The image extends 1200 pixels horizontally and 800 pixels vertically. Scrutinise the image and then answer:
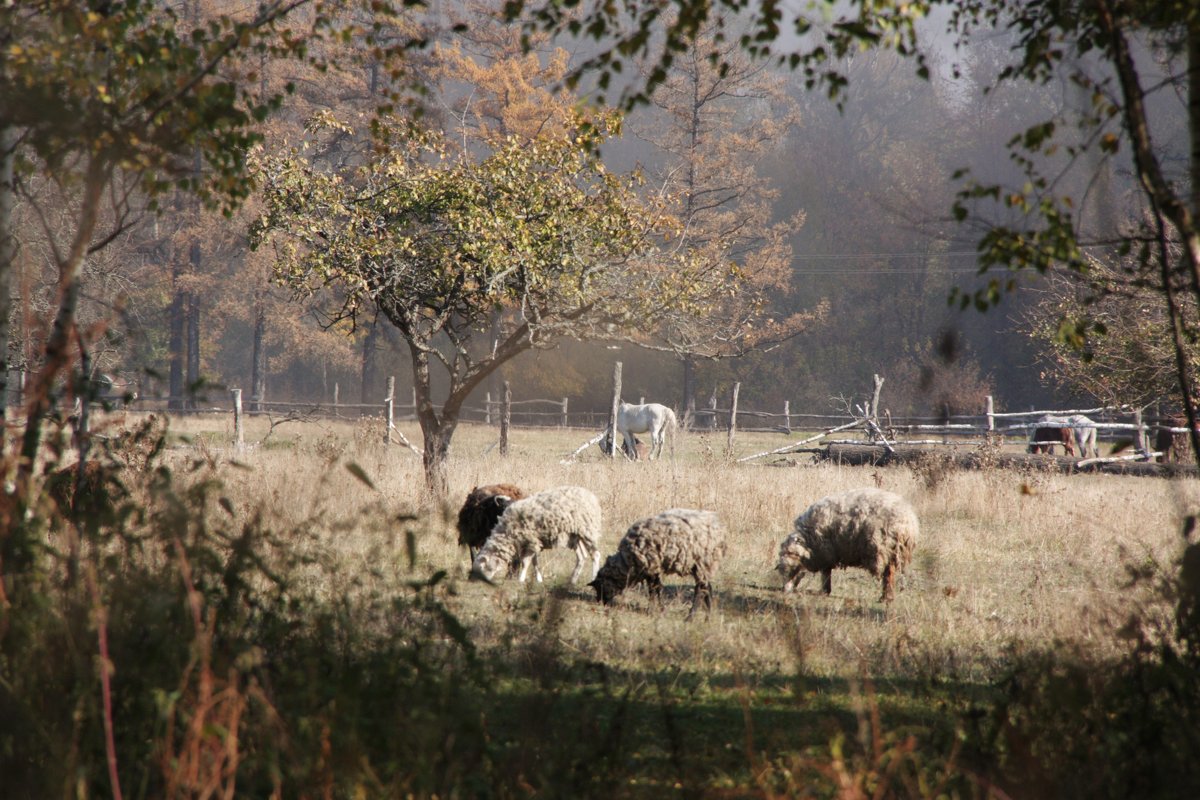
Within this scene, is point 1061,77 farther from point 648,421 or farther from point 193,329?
point 193,329

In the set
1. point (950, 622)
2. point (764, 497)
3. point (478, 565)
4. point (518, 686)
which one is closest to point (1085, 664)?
point (518, 686)

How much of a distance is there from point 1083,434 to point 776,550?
1732 centimetres

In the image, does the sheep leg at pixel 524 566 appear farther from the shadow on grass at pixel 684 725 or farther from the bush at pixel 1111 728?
the bush at pixel 1111 728

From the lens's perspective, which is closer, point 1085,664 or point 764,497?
point 1085,664

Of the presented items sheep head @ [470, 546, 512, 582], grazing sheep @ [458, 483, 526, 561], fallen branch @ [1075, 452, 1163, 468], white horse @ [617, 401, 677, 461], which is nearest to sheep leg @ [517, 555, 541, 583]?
sheep head @ [470, 546, 512, 582]

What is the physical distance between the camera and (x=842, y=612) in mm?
9172

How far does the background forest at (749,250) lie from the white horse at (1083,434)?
32.4ft

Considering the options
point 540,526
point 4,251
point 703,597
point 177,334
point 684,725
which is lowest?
point 684,725

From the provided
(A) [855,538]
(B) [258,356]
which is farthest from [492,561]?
(B) [258,356]

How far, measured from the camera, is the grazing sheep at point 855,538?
30.8ft

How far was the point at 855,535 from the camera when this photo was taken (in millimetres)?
9500

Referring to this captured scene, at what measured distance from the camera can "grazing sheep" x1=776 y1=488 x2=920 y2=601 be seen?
9.38 meters

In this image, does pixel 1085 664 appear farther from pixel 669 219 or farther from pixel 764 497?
pixel 669 219

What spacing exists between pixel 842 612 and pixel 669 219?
7.60 metres
